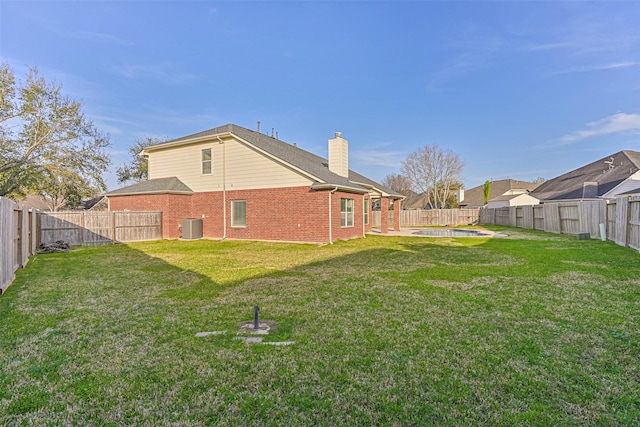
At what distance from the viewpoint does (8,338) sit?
378 cm

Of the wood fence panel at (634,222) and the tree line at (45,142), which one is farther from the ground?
the tree line at (45,142)

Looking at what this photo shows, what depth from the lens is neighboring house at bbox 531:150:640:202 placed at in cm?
2272

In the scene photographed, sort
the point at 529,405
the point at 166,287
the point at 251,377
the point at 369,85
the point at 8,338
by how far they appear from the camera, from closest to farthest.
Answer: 1. the point at 529,405
2. the point at 251,377
3. the point at 8,338
4. the point at 166,287
5. the point at 369,85

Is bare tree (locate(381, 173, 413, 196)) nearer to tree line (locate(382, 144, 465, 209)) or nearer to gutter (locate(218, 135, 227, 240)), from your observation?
tree line (locate(382, 144, 465, 209))

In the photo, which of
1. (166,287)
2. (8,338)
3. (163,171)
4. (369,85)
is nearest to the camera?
(8,338)

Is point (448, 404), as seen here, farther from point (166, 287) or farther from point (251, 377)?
point (166, 287)

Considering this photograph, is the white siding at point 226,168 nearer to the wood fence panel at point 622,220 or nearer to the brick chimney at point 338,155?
the brick chimney at point 338,155

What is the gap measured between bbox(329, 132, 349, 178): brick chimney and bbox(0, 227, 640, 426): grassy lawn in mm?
10870

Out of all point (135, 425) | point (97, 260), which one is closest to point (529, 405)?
point (135, 425)

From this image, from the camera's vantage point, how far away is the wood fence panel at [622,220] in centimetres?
1094

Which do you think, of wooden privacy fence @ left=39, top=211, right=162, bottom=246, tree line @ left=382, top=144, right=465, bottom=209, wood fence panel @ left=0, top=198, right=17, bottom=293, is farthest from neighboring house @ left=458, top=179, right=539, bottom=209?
wood fence panel @ left=0, top=198, right=17, bottom=293

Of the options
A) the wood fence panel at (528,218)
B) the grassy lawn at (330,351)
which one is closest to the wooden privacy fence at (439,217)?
the wood fence panel at (528,218)

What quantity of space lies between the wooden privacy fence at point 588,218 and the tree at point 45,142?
28631 millimetres

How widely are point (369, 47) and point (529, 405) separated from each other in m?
16.9
